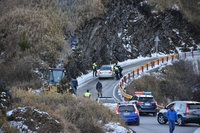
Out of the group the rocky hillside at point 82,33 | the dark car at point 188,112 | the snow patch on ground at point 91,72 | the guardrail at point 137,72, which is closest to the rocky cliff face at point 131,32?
the rocky hillside at point 82,33

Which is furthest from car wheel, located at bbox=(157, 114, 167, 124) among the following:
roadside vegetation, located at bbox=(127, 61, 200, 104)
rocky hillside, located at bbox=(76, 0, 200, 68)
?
rocky hillside, located at bbox=(76, 0, 200, 68)

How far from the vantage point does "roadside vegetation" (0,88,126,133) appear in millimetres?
13633

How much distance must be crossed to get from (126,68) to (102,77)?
359 inches

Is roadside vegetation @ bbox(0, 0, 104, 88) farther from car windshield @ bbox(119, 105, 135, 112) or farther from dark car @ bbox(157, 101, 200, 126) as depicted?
dark car @ bbox(157, 101, 200, 126)

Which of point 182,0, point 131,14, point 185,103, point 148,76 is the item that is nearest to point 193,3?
point 182,0

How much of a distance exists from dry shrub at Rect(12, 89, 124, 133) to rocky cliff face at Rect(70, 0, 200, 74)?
122ft

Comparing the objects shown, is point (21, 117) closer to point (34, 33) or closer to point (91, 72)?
point (34, 33)

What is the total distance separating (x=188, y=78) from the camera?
48.2 metres

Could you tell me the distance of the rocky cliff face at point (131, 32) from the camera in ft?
192

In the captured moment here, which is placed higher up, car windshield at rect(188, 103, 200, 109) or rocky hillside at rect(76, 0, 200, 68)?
rocky hillside at rect(76, 0, 200, 68)

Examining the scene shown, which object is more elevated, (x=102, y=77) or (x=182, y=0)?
(x=182, y=0)

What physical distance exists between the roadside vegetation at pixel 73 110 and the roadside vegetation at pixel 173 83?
22888mm

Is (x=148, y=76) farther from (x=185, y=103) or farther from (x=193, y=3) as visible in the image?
(x=193, y=3)

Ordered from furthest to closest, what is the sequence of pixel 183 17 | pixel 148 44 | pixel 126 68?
pixel 183 17
pixel 148 44
pixel 126 68
